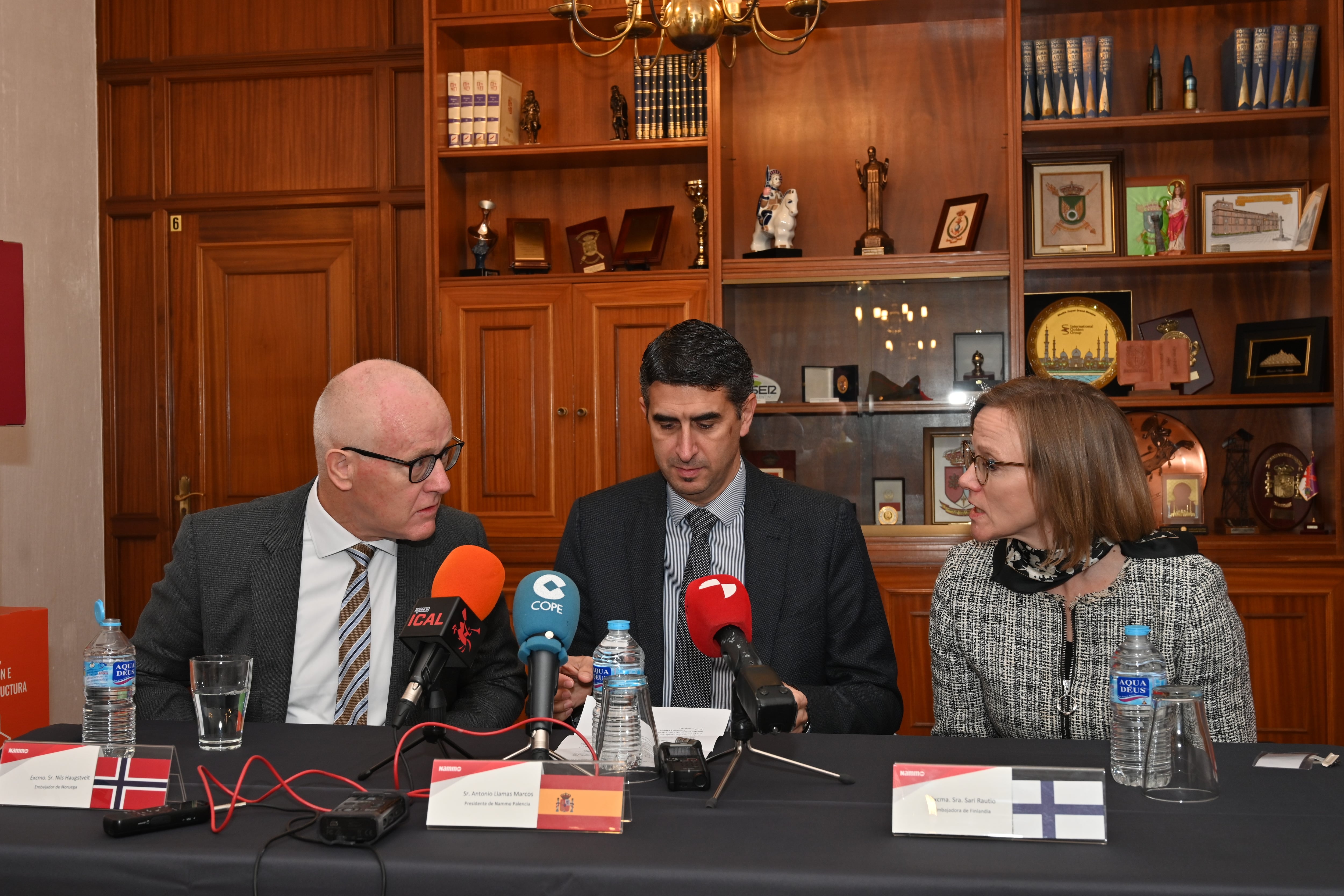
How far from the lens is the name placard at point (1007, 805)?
1178 millimetres

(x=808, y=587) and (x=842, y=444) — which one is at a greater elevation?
(x=842, y=444)

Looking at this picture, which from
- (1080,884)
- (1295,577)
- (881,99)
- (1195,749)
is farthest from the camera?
(881,99)

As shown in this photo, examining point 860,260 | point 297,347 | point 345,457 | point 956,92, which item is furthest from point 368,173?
point 345,457

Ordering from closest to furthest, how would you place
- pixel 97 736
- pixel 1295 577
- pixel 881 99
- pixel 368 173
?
1. pixel 97 736
2. pixel 1295 577
3. pixel 881 99
4. pixel 368 173

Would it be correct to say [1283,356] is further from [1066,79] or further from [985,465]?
[985,465]

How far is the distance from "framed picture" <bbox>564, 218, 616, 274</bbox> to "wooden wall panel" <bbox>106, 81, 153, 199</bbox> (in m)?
1.90

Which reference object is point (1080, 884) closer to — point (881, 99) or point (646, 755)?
point (646, 755)

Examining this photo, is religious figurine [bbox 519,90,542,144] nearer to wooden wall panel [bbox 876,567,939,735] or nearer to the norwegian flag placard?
wooden wall panel [bbox 876,567,939,735]

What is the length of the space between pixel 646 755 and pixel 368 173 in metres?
3.65

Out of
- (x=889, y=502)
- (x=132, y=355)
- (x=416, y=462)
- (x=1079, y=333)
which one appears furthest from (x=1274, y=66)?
(x=132, y=355)

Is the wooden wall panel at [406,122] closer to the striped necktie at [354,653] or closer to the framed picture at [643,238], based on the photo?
the framed picture at [643,238]

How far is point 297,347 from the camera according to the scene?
15.1 ft

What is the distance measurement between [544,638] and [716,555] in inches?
38.6

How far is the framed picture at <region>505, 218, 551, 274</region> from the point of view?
412cm
